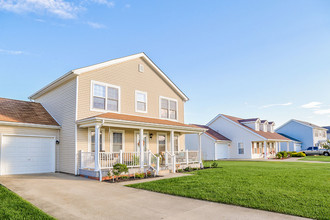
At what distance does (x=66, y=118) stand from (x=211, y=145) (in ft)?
66.8

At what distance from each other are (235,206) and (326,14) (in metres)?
11.2

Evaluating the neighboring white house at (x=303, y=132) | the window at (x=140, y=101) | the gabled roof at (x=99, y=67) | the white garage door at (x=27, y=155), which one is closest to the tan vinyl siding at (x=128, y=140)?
the window at (x=140, y=101)

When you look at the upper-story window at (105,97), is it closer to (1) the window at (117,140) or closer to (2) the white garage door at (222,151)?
(1) the window at (117,140)

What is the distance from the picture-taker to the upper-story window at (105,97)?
14.1 metres

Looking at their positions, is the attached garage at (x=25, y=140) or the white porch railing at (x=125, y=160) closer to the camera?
the white porch railing at (x=125, y=160)

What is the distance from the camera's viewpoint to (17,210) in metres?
5.80

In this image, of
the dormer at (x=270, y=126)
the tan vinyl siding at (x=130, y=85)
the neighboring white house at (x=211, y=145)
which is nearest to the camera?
the tan vinyl siding at (x=130, y=85)

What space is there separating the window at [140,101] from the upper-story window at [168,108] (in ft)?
5.43

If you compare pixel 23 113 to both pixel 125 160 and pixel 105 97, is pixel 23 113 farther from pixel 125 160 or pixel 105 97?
pixel 125 160

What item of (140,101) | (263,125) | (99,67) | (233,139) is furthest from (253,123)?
(99,67)

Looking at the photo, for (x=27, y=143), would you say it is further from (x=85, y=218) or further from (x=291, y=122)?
(x=291, y=122)

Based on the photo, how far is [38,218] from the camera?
524 centimetres

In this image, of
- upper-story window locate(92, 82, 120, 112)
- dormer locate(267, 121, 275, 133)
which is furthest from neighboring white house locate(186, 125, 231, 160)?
upper-story window locate(92, 82, 120, 112)

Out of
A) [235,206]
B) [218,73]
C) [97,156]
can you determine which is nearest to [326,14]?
[218,73]
